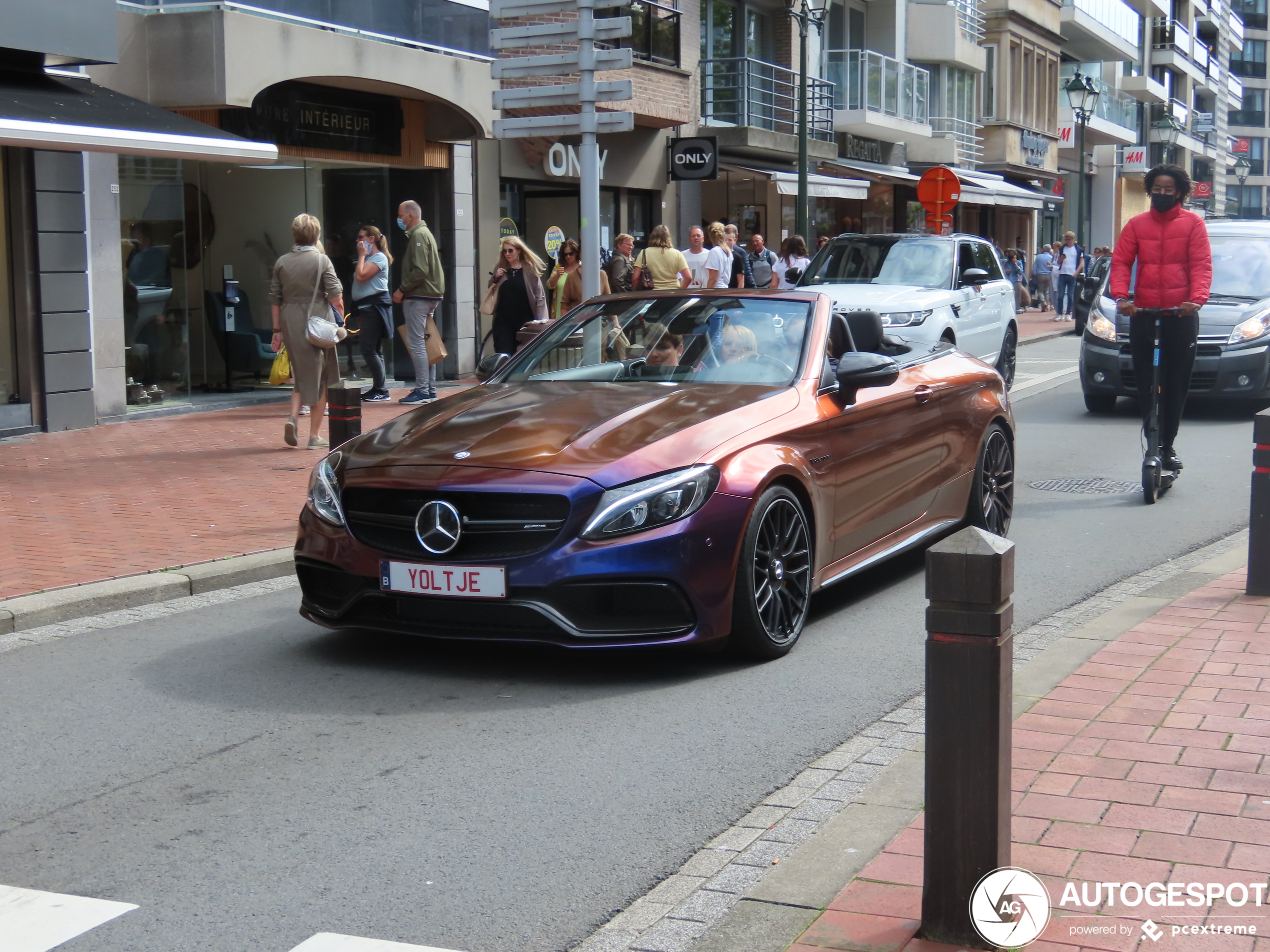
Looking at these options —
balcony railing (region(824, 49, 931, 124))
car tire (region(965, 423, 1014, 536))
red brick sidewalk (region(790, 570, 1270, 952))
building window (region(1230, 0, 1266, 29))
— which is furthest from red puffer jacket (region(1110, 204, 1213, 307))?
building window (region(1230, 0, 1266, 29))

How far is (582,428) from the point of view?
6.05m

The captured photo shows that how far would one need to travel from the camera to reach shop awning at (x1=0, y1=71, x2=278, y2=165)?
11.8 meters

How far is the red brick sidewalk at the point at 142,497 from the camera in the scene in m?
8.03

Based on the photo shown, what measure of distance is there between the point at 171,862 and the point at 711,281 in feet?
51.7

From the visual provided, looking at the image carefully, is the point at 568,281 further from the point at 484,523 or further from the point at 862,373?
the point at 484,523

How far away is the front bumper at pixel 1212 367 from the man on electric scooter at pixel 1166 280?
15.7 ft

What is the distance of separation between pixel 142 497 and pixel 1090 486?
252 inches

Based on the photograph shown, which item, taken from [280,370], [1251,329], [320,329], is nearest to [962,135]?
[1251,329]

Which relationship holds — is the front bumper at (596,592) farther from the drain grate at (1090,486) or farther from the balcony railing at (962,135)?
the balcony railing at (962,135)

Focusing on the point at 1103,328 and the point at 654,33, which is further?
the point at 654,33

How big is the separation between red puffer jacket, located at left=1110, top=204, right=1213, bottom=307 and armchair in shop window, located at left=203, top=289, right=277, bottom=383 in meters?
10.7

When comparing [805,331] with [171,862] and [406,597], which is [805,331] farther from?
A: [171,862]

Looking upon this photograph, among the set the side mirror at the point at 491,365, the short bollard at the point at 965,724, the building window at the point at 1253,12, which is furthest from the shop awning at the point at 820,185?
the building window at the point at 1253,12

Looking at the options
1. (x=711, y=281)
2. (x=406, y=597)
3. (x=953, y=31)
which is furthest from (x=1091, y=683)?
(x=953, y=31)
